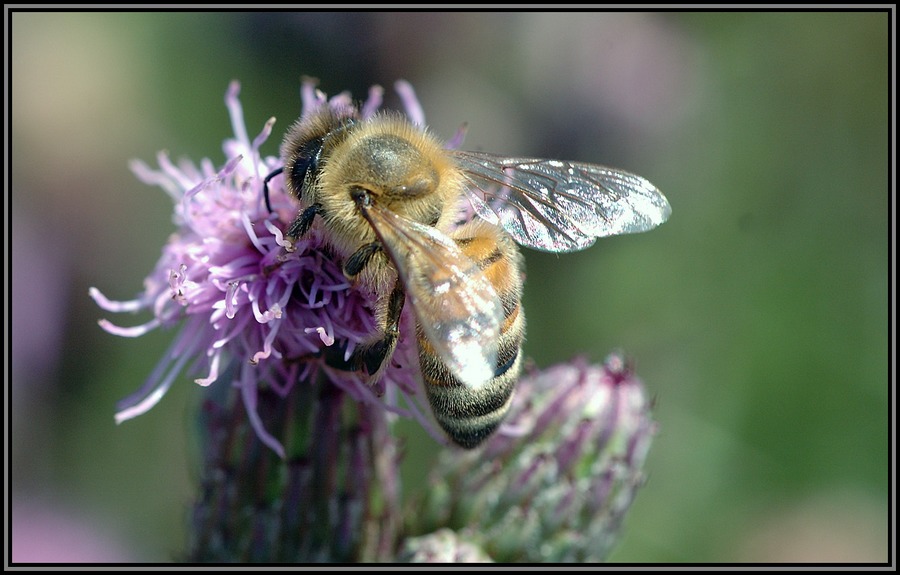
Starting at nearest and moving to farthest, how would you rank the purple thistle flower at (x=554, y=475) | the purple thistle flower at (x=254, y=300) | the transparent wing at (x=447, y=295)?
the transparent wing at (x=447, y=295), the purple thistle flower at (x=254, y=300), the purple thistle flower at (x=554, y=475)

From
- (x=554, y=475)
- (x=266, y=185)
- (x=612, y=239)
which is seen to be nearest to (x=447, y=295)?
(x=266, y=185)

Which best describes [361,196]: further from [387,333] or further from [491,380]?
[491,380]

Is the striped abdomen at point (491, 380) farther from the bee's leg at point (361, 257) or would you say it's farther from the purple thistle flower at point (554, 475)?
the purple thistle flower at point (554, 475)

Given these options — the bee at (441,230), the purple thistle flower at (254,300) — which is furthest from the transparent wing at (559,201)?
the purple thistle flower at (254,300)

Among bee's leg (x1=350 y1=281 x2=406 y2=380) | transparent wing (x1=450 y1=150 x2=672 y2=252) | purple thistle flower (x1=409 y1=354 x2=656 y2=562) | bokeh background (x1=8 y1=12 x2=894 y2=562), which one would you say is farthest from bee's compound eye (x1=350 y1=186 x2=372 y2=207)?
bokeh background (x1=8 y1=12 x2=894 y2=562)

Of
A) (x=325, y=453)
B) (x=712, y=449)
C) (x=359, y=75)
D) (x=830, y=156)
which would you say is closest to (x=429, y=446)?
(x=712, y=449)

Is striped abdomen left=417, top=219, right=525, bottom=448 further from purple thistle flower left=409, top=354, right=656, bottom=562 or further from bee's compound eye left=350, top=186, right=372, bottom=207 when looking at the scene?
purple thistle flower left=409, top=354, right=656, bottom=562

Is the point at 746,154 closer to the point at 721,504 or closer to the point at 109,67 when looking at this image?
the point at 721,504
